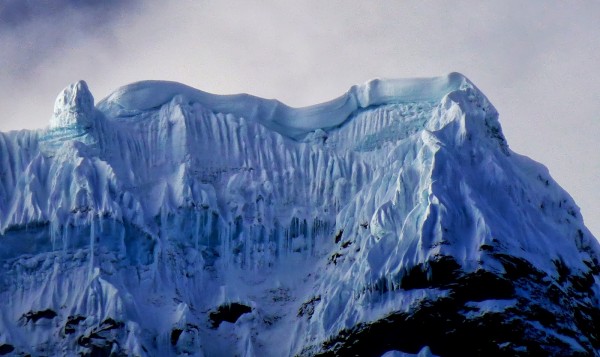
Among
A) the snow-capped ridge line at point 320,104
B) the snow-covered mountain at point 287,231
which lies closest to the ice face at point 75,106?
the snow-covered mountain at point 287,231

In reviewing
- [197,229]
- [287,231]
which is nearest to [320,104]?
[287,231]

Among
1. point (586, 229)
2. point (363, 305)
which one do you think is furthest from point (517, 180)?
point (363, 305)

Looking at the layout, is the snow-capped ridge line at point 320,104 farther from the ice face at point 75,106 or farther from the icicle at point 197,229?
the icicle at point 197,229

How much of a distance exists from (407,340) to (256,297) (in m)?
6.44

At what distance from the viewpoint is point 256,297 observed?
6644 cm

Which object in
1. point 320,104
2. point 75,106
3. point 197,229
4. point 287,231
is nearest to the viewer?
point 197,229

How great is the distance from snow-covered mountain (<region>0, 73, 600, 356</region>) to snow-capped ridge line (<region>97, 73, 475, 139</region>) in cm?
8

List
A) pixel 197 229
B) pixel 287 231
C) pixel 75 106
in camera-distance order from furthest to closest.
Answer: pixel 287 231
pixel 75 106
pixel 197 229

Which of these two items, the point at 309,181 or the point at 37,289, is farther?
the point at 309,181

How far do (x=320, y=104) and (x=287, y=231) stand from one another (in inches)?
247

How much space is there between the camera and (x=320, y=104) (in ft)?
236

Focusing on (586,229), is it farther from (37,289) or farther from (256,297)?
(37,289)

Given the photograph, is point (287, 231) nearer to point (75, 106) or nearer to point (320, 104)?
point (320, 104)

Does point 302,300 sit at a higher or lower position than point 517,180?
lower
